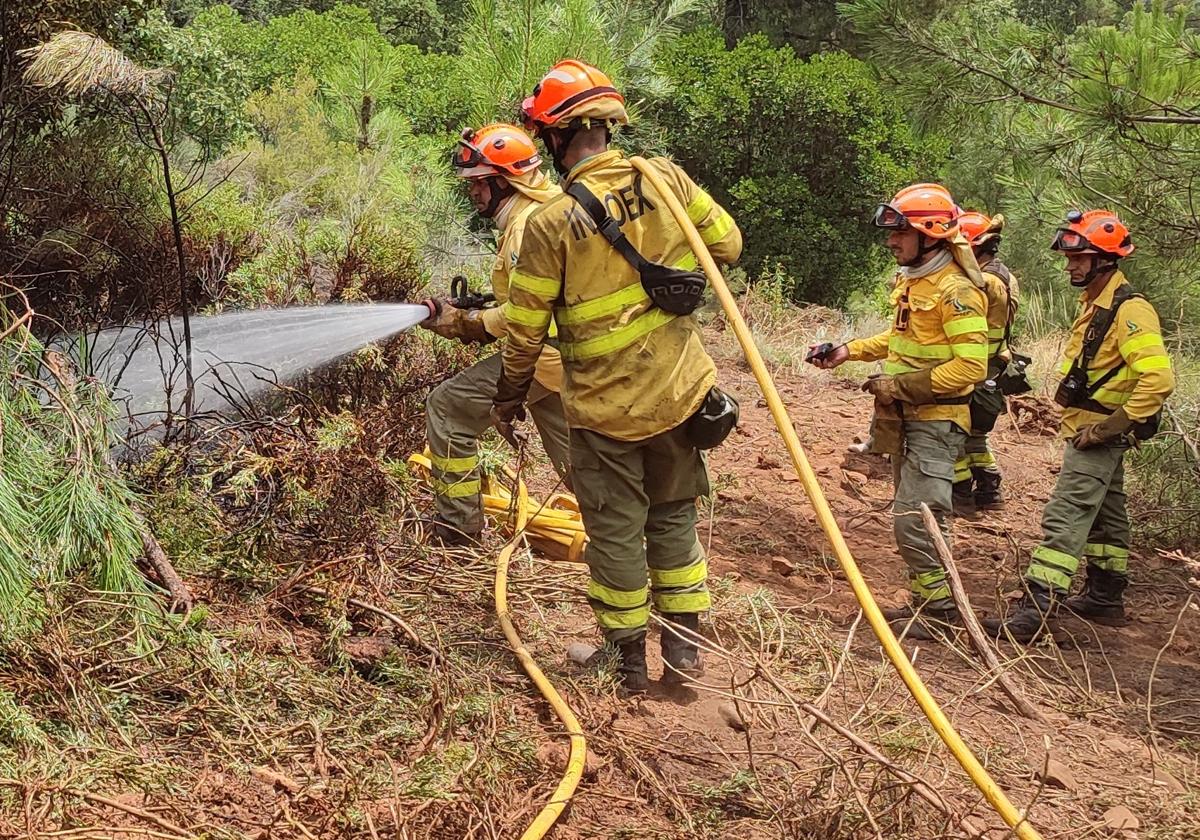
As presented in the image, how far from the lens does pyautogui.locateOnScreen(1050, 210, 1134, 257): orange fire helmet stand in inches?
207

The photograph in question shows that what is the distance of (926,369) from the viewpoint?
517 cm

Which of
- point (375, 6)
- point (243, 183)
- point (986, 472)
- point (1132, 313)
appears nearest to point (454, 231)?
point (243, 183)

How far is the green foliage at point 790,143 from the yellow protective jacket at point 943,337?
760cm

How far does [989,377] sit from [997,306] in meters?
0.51

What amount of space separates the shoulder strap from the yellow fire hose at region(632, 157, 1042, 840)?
0.18 m

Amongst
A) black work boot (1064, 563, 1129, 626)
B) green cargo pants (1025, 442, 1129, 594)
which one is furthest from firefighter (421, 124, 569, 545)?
black work boot (1064, 563, 1129, 626)

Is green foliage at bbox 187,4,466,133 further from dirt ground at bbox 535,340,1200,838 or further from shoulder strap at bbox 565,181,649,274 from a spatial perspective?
shoulder strap at bbox 565,181,649,274

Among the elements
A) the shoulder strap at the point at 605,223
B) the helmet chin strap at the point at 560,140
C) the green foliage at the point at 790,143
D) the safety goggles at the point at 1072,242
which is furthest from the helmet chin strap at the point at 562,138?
the green foliage at the point at 790,143

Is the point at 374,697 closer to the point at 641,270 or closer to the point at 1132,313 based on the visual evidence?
the point at 641,270

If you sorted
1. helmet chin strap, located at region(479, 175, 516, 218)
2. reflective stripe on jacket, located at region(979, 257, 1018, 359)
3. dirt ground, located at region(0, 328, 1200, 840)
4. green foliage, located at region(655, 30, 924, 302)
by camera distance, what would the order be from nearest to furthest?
dirt ground, located at region(0, 328, 1200, 840), helmet chin strap, located at region(479, 175, 516, 218), reflective stripe on jacket, located at region(979, 257, 1018, 359), green foliage, located at region(655, 30, 924, 302)

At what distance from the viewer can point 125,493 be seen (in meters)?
3.82

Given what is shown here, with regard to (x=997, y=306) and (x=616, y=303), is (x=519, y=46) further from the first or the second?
(x=616, y=303)

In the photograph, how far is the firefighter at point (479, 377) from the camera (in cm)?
502

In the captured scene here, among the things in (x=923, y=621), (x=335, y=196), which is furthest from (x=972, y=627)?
(x=335, y=196)
